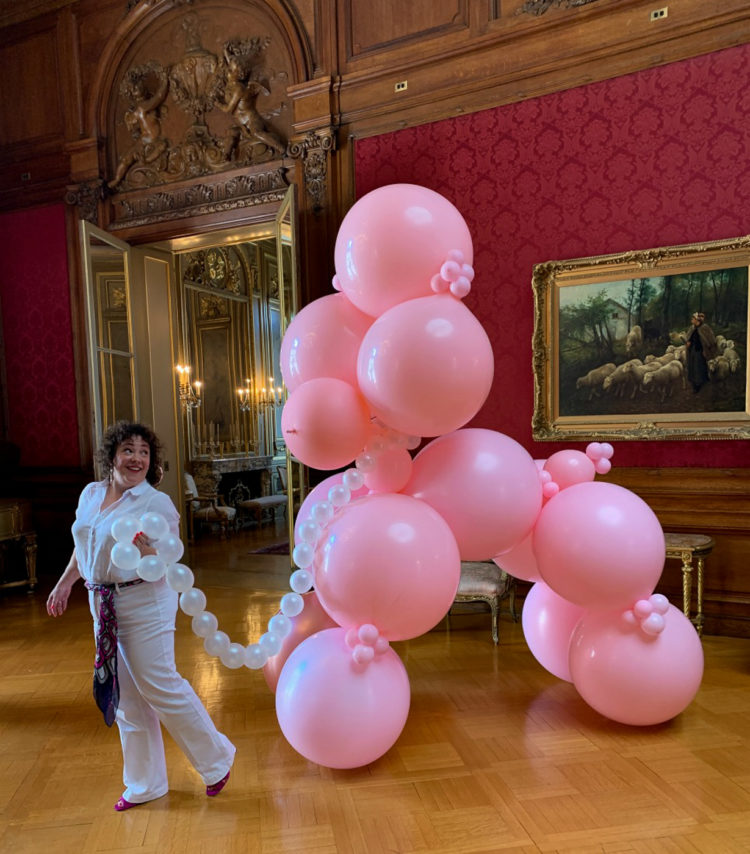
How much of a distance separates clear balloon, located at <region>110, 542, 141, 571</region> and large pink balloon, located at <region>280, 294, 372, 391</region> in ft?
3.02

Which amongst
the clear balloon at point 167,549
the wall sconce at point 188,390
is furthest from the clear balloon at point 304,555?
the wall sconce at point 188,390

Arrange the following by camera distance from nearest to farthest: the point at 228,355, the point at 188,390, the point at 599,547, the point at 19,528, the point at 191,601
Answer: the point at 191,601 < the point at 599,547 < the point at 19,528 < the point at 188,390 < the point at 228,355

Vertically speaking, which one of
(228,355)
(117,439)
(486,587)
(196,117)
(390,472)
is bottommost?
(486,587)

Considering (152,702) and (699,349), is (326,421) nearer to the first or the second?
(152,702)

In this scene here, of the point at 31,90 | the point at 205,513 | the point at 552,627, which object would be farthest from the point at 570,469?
the point at 31,90

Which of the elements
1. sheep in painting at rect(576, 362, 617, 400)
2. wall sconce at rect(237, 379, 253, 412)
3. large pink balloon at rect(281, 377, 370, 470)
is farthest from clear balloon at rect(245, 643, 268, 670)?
wall sconce at rect(237, 379, 253, 412)

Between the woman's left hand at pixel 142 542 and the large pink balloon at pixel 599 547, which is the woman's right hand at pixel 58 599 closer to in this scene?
the woman's left hand at pixel 142 542

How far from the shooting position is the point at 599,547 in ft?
8.36

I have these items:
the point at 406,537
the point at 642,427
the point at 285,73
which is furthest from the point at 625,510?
the point at 285,73

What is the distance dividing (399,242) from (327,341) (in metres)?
0.48

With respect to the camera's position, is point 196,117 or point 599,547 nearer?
point 599,547

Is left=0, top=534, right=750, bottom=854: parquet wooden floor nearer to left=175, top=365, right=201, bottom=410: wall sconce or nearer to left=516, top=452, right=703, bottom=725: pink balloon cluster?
left=516, top=452, right=703, bottom=725: pink balloon cluster

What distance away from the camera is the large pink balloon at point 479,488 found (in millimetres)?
2438

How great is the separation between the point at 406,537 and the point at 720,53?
369 centimetres
